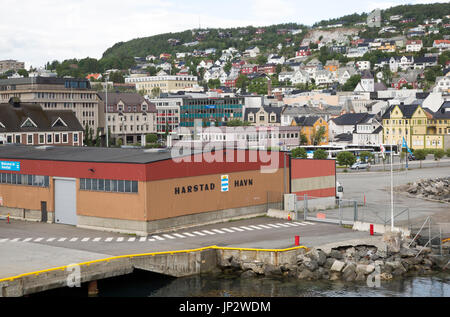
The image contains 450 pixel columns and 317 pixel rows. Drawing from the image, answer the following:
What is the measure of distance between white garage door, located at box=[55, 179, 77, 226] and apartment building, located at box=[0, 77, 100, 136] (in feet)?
227

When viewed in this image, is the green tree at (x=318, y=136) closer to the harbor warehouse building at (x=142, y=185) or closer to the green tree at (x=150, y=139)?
the green tree at (x=150, y=139)

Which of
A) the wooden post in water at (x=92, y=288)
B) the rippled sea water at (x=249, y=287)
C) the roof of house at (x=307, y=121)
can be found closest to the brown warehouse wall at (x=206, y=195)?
the rippled sea water at (x=249, y=287)

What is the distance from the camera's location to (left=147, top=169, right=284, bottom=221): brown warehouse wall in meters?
36.5

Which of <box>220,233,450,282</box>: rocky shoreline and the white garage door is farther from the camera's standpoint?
the white garage door

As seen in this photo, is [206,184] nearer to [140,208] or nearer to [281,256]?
[140,208]

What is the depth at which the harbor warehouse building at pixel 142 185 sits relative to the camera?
3650 centimetres

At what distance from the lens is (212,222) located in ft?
131

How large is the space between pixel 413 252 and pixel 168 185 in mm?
13528

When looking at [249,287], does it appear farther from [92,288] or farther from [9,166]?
[9,166]

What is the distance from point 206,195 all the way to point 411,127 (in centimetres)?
7833

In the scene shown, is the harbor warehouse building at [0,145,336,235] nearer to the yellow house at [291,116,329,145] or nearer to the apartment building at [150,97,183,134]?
the yellow house at [291,116,329,145]

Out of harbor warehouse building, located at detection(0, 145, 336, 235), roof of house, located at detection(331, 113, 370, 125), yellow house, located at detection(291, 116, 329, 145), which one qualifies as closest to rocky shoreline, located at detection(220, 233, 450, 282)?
harbor warehouse building, located at detection(0, 145, 336, 235)

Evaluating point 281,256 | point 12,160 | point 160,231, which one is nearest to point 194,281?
point 281,256

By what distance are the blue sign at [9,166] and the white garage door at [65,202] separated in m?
3.77
